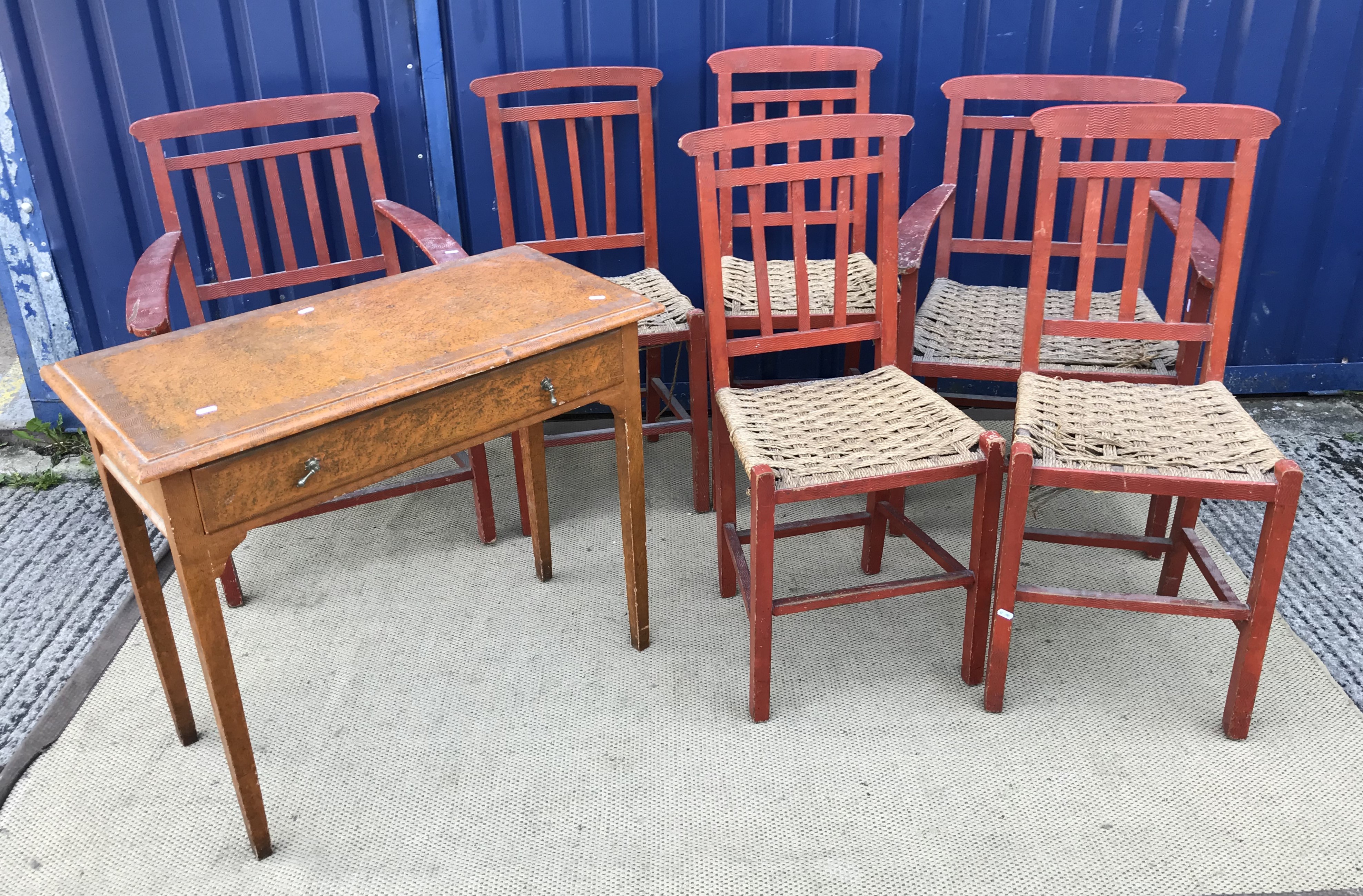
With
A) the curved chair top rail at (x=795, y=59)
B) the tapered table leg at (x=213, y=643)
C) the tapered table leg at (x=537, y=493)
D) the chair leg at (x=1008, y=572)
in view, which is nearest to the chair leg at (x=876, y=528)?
the chair leg at (x=1008, y=572)

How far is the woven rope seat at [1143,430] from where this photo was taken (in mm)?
1930

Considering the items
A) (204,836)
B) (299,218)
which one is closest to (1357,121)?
(299,218)

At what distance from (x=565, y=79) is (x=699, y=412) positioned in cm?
96

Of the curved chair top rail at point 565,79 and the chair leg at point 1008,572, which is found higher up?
the curved chair top rail at point 565,79

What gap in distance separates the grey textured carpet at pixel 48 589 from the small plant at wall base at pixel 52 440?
0.22m

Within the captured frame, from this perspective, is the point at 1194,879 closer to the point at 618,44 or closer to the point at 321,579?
the point at 321,579

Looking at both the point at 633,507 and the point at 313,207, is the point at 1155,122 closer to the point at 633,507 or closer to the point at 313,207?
the point at 633,507

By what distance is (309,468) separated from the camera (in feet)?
5.41

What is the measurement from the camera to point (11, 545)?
9.29 ft

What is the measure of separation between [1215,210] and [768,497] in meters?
2.09

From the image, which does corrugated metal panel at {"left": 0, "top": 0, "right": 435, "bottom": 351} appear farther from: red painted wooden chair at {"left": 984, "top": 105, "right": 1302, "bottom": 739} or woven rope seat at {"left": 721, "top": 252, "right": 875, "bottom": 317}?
red painted wooden chair at {"left": 984, "top": 105, "right": 1302, "bottom": 739}

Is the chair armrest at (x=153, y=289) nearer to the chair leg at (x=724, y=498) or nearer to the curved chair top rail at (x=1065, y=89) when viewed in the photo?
the chair leg at (x=724, y=498)

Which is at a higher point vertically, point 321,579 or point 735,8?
point 735,8

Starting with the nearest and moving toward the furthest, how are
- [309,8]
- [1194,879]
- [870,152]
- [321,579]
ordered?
[1194,879], [321,579], [309,8], [870,152]
